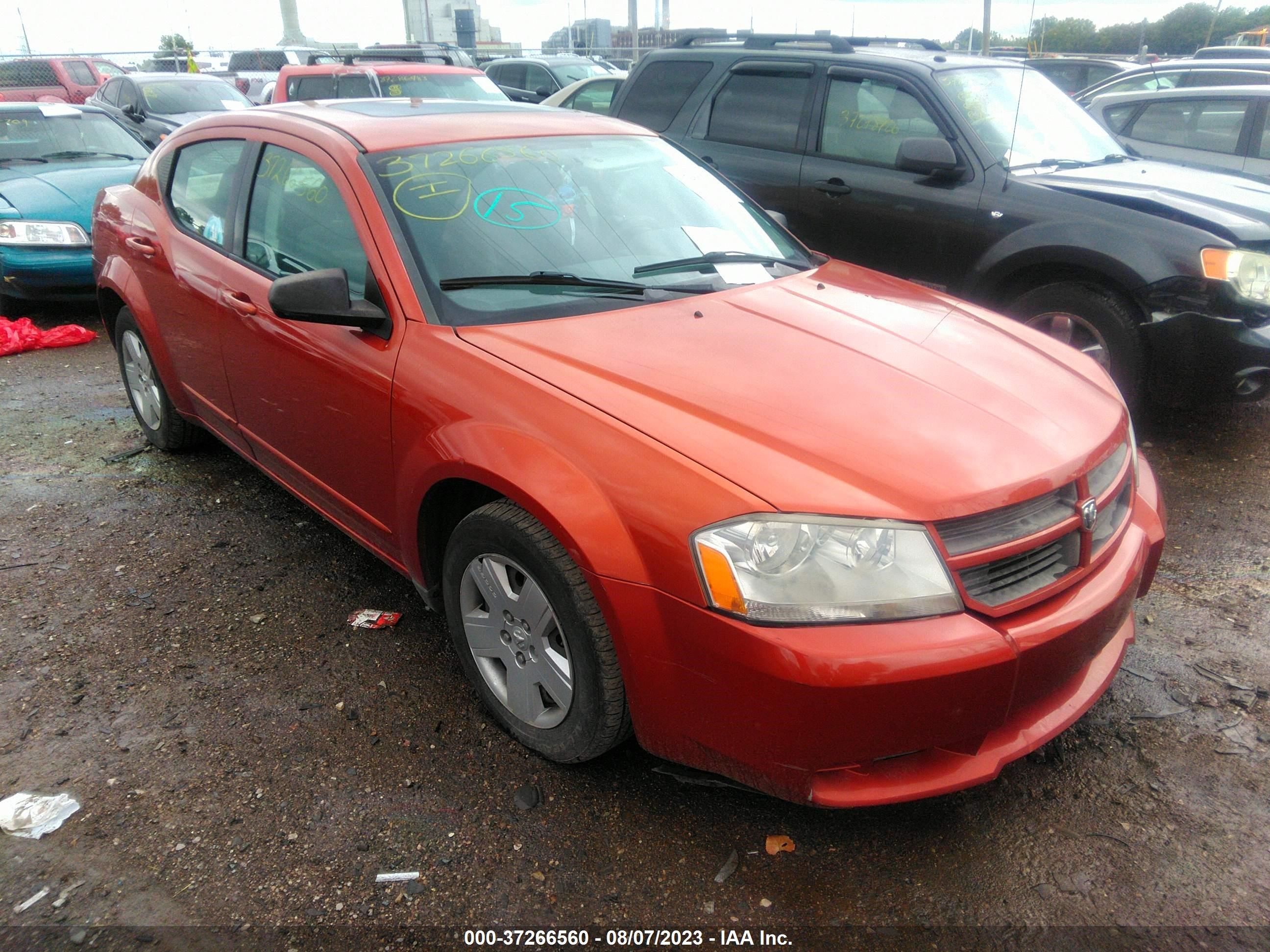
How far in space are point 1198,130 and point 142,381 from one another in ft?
25.4

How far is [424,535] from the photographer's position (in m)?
2.70

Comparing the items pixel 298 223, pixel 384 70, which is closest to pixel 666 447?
pixel 298 223

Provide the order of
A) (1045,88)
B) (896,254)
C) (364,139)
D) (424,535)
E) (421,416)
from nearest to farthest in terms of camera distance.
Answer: (421,416), (424,535), (364,139), (896,254), (1045,88)

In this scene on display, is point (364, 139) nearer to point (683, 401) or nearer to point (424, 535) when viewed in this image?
point (424, 535)

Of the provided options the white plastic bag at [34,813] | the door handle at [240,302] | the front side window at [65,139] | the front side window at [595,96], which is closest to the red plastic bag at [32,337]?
the front side window at [65,139]

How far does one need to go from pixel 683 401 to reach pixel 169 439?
337cm

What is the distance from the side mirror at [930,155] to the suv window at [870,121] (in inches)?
7.7

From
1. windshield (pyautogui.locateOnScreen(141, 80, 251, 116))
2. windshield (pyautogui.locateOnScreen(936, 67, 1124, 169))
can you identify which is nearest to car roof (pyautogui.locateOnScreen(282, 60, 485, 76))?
windshield (pyautogui.locateOnScreen(141, 80, 251, 116))

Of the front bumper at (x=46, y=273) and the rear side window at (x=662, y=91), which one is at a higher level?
the rear side window at (x=662, y=91)

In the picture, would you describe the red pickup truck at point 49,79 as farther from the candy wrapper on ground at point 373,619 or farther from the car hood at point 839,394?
the car hood at point 839,394

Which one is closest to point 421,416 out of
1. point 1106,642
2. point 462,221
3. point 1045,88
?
point 462,221

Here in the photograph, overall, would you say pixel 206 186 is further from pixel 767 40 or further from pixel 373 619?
pixel 767 40

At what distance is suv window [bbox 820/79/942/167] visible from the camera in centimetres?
517

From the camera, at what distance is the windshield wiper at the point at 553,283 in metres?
2.70
